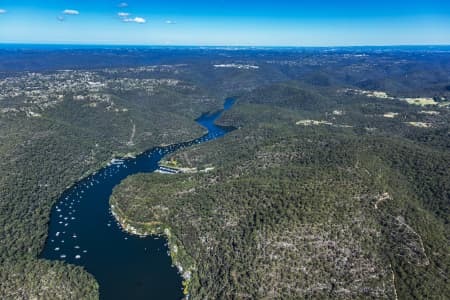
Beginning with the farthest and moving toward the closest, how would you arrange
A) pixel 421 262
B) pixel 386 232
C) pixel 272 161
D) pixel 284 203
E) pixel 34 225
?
pixel 272 161 < pixel 34 225 < pixel 284 203 < pixel 386 232 < pixel 421 262

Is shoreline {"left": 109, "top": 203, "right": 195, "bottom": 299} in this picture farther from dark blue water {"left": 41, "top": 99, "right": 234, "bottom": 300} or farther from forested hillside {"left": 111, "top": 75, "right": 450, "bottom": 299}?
dark blue water {"left": 41, "top": 99, "right": 234, "bottom": 300}

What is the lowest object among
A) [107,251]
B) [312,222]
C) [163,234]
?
[107,251]

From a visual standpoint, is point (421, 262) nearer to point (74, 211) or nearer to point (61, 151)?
point (74, 211)

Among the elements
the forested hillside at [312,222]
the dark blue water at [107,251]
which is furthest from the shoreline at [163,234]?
the dark blue water at [107,251]

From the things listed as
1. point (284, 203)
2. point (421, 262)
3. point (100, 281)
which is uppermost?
point (284, 203)

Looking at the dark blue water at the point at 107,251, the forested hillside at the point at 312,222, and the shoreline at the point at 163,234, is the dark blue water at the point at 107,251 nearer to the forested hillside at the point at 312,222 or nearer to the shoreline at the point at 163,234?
the shoreline at the point at 163,234

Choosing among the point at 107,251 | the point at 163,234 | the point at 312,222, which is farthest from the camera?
the point at 163,234

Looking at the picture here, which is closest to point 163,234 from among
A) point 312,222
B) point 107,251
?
point 107,251

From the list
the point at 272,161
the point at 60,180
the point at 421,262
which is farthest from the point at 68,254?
the point at 421,262

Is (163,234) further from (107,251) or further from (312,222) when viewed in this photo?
(312,222)
